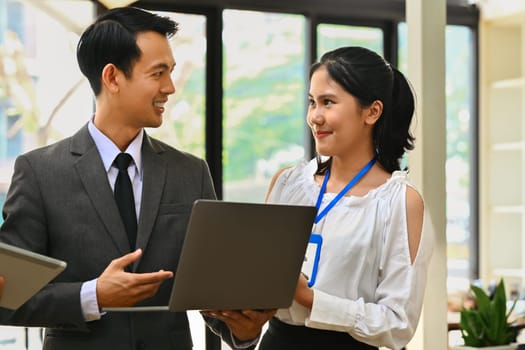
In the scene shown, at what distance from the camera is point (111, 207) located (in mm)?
2160

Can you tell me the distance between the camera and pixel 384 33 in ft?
22.4

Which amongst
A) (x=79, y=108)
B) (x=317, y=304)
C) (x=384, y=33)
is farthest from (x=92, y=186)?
(x=384, y=33)

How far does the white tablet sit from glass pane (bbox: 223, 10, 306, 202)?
431 cm

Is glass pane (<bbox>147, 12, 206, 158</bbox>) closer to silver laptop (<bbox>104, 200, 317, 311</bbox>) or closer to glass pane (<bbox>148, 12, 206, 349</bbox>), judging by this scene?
glass pane (<bbox>148, 12, 206, 349</bbox>)

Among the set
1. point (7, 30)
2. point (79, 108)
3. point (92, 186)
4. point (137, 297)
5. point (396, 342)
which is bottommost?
point (396, 342)

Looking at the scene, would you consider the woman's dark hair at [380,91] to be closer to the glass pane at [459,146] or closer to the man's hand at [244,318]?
the man's hand at [244,318]

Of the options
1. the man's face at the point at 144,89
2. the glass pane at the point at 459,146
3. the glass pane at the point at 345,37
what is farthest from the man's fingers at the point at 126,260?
the glass pane at the point at 459,146

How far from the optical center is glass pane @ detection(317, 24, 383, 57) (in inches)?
258

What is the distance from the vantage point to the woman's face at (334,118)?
7.74 feet

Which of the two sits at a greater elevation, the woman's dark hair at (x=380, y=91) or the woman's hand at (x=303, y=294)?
the woman's dark hair at (x=380, y=91)

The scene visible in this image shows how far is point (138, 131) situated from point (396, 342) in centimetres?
82

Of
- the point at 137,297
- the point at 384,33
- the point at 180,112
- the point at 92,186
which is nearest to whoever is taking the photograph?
the point at 137,297

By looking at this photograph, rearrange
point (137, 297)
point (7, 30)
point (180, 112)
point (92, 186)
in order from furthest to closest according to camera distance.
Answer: point (180, 112) → point (7, 30) → point (92, 186) → point (137, 297)

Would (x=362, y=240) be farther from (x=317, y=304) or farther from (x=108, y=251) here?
(x=108, y=251)
